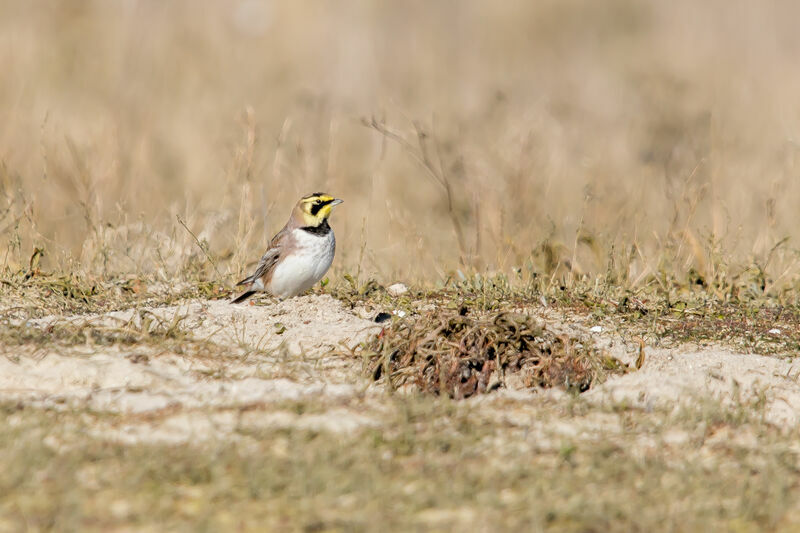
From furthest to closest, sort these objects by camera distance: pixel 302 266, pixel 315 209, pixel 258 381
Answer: pixel 315 209 < pixel 302 266 < pixel 258 381

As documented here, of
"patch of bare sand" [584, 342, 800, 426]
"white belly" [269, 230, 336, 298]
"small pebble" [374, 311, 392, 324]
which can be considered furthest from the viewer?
"white belly" [269, 230, 336, 298]

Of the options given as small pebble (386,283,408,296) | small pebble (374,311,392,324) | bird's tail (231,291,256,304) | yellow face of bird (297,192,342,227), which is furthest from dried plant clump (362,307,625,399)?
yellow face of bird (297,192,342,227)

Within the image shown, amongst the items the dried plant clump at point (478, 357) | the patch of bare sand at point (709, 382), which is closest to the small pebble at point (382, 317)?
the dried plant clump at point (478, 357)

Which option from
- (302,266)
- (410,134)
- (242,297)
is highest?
(410,134)

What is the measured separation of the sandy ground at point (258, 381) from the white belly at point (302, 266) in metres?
0.52

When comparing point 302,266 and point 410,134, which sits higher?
point 410,134

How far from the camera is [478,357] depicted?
4.73m

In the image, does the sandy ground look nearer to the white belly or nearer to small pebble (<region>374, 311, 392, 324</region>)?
small pebble (<region>374, 311, 392, 324</region>)

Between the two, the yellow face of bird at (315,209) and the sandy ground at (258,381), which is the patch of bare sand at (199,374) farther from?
the yellow face of bird at (315,209)

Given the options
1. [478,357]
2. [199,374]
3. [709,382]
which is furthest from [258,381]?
[709,382]

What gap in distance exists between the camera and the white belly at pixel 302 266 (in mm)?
6051

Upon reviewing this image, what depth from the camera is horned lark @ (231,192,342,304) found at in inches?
239

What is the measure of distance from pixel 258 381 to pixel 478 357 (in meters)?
1.01

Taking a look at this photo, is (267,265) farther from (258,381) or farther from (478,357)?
(478,357)
